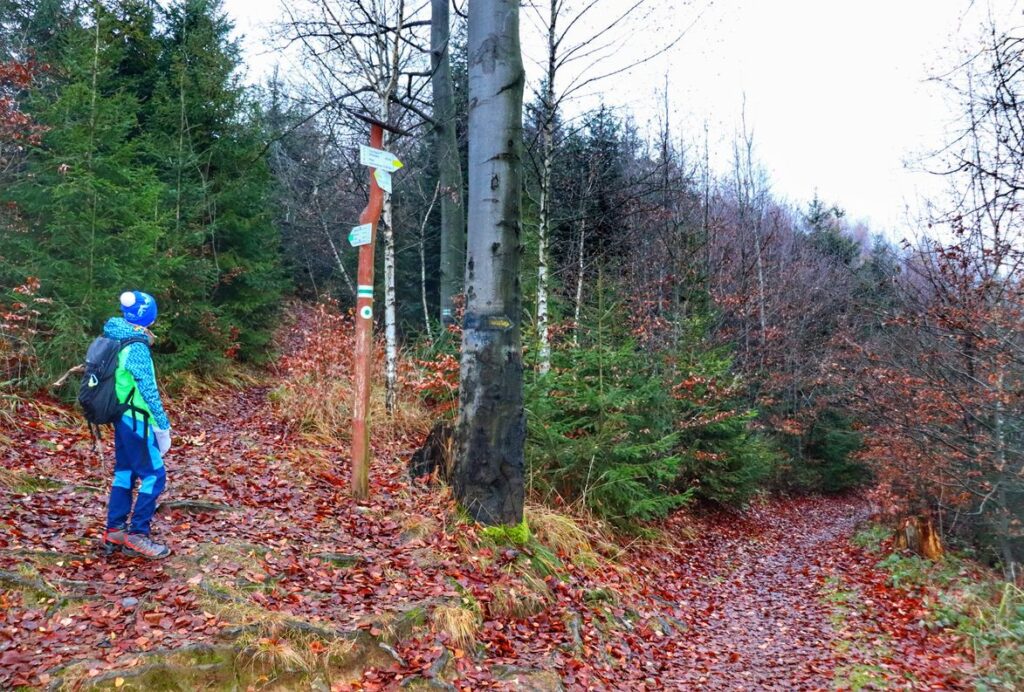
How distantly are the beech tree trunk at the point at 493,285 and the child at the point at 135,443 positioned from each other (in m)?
2.49

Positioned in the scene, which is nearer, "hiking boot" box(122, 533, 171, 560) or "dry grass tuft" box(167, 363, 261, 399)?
"hiking boot" box(122, 533, 171, 560)

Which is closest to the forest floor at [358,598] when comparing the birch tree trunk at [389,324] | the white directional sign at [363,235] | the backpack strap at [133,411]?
the birch tree trunk at [389,324]

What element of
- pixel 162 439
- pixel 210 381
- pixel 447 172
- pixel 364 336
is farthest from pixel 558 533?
pixel 447 172

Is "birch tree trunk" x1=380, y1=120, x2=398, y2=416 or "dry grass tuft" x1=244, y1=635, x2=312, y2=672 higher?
"birch tree trunk" x1=380, y1=120, x2=398, y2=416

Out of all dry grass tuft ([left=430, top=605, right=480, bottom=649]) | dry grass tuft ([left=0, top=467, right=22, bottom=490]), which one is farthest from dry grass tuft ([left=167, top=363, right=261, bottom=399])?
dry grass tuft ([left=430, top=605, right=480, bottom=649])

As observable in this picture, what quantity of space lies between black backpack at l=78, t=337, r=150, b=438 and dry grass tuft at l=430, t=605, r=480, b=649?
8.54ft

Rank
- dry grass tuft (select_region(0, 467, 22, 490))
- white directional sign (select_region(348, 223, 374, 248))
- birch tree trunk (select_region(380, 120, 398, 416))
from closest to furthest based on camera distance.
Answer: dry grass tuft (select_region(0, 467, 22, 490)) < white directional sign (select_region(348, 223, 374, 248)) < birch tree trunk (select_region(380, 120, 398, 416))

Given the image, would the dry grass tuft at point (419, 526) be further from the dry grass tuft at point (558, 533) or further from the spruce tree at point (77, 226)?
the spruce tree at point (77, 226)

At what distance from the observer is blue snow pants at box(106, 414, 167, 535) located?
181 inches

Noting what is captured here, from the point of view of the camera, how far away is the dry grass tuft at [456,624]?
15.0 feet

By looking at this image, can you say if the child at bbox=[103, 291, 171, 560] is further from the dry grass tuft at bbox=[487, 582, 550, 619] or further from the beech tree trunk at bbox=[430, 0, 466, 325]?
the beech tree trunk at bbox=[430, 0, 466, 325]

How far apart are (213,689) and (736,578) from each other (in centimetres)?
729

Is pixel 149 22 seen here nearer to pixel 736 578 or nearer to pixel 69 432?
pixel 69 432

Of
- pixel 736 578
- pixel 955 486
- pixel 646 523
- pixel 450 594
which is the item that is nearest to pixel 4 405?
pixel 450 594
